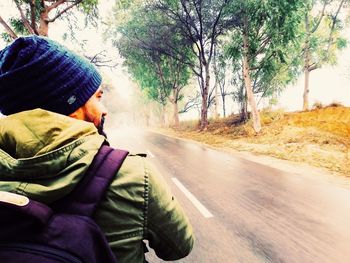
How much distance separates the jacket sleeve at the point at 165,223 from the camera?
3.49 ft

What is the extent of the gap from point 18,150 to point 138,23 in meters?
21.2

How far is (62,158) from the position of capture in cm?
95

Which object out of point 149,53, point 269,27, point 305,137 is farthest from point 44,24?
point 149,53

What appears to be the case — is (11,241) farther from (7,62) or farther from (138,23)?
(138,23)

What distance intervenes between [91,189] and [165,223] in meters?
0.35

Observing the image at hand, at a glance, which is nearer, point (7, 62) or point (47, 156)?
point (47, 156)

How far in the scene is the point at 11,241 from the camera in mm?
824

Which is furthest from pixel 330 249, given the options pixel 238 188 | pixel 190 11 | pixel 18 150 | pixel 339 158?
pixel 190 11

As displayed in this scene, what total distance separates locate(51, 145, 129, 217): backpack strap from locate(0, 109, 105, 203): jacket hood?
0.09 ft

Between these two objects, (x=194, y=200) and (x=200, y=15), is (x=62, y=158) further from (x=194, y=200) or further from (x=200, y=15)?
(x=200, y=15)

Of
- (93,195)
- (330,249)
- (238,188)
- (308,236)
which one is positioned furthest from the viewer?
(238,188)

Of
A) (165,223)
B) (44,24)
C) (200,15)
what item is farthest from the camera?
(200,15)

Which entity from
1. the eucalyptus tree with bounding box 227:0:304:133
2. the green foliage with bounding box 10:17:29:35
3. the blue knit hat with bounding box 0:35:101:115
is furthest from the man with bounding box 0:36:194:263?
the eucalyptus tree with bounding box 227:0:304:133

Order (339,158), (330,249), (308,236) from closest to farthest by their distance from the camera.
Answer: (330,249)
(308,236)
(339,158)
